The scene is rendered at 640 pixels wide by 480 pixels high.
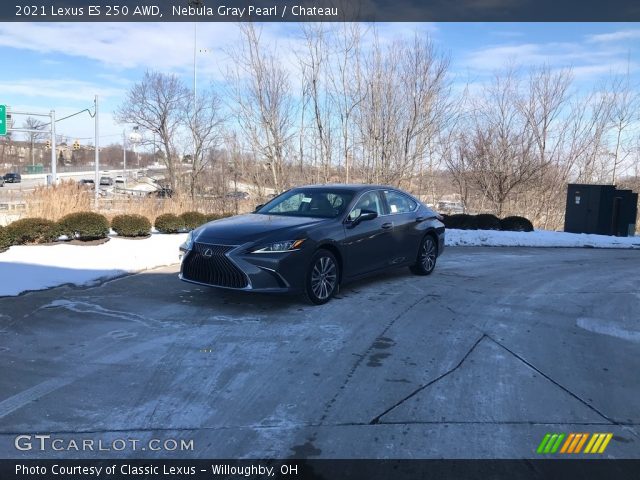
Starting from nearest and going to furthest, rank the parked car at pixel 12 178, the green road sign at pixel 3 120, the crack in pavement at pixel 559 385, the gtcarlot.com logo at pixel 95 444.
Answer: the gtcarlot.com logo at pixel 95 444, the crack in pavement at pixel 559 385, the green road sign at pixel 3 120, the parked car at pixel 12 178

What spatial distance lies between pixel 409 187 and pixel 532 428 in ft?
55.9

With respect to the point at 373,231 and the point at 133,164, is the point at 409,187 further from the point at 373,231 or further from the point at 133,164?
the point at 133,164

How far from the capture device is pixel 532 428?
11.5 ft

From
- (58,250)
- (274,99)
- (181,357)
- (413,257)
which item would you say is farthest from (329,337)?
(274,99)

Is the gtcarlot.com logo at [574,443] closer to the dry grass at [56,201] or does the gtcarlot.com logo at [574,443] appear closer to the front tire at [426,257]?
the front tire at [426,257]

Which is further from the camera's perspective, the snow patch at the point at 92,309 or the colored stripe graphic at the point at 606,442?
the snow patch at the point at 92,309

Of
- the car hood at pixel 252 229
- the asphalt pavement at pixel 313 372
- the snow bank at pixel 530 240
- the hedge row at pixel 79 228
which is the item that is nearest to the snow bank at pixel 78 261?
the hedge row at pixel 79 228

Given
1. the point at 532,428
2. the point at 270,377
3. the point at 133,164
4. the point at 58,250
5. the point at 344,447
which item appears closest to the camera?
the point at 344,447

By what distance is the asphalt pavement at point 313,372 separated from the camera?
10.8 feet

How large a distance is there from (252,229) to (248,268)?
0.63 metres

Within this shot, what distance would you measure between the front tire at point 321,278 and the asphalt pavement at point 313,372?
0.75ft

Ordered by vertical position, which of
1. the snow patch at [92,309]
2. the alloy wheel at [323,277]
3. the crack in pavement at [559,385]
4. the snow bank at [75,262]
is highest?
the alloy wheel at [323,277]

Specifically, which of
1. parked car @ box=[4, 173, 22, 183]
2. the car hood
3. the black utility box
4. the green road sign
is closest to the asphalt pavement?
the car hood

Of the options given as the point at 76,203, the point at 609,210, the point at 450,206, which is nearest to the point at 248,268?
the point at 76,203
